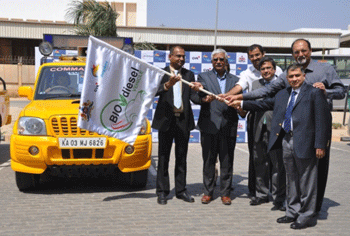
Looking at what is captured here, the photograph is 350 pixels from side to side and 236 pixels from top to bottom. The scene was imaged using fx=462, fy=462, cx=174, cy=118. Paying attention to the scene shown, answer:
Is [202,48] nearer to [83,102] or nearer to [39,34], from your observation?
[39,34]

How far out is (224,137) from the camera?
6.25 meters

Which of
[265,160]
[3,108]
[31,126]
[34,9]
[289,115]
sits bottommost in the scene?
[265,160]

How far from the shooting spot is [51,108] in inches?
258

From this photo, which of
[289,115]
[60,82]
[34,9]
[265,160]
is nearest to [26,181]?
[60,82]

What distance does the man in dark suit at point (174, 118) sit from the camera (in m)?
6.17

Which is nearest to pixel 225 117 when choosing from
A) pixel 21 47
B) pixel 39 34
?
pixel 39 34

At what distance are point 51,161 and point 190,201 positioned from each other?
196 cm

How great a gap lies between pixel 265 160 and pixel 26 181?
3.42 metres

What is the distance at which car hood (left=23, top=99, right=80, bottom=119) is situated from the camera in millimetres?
6340

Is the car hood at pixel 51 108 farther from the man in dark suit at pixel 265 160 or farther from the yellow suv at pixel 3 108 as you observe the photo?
the yellow suv at pixel 3 108

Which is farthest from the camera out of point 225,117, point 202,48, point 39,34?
point 202,48

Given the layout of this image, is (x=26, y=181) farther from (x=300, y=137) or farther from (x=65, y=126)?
(x=300, y=137)

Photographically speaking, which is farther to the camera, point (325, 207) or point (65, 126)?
point (65, 126)

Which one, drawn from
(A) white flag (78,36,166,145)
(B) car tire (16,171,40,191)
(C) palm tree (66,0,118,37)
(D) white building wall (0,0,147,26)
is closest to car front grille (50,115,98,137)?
(A) white flag (78,36,166,145)
